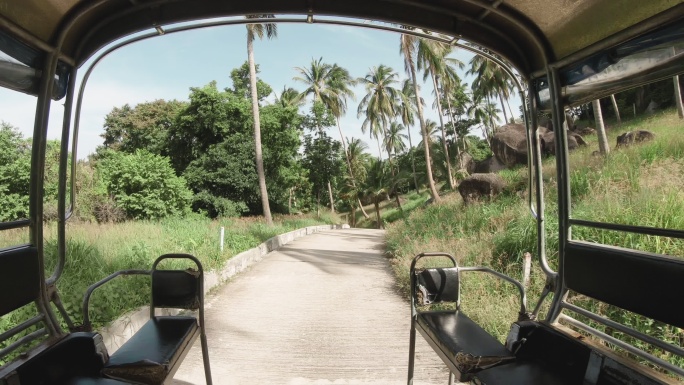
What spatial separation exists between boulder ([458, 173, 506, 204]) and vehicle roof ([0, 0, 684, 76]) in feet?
32.3

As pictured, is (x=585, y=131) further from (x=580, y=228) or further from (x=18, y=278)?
(x=18, y=278)

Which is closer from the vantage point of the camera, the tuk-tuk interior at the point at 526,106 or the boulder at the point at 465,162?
the tuk-tuk interior at the point at 526,106

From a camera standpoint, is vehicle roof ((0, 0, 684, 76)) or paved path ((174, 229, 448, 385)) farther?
paved path ((174, 229, 448, 385))

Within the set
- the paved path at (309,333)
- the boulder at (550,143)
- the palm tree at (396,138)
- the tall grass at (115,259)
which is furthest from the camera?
the palm tree at (396,138)

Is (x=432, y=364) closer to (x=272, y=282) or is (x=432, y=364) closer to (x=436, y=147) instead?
(x=272, y=282)

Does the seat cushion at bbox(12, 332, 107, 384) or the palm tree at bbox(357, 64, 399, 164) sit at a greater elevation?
the palm tree at bbox(357, 64, 399, 164)

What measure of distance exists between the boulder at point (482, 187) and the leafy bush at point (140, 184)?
13279mm

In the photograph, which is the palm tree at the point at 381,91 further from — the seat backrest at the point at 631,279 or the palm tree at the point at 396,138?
the seat backrest at the point at 631,279

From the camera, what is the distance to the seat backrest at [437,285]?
300cm

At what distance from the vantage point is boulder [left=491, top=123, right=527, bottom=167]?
68.0 feet

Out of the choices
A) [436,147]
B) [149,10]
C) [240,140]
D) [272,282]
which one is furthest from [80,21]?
[436,147]

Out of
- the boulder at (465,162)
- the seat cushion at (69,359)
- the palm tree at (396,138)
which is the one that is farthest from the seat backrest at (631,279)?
the palm tree at (396,138)

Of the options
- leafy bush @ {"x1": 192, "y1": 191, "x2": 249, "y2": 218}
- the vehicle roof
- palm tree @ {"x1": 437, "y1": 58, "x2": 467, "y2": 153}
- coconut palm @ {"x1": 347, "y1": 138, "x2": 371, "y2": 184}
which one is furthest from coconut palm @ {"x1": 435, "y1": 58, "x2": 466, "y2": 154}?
the vehicle roof

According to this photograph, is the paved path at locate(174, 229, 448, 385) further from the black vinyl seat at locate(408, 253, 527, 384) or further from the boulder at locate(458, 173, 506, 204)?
the boulder at locate(458, 173, 506, 204)
